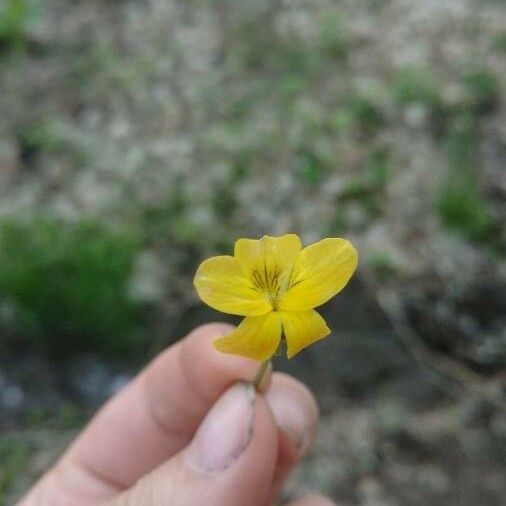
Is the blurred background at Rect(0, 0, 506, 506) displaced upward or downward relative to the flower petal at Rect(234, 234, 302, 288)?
downward

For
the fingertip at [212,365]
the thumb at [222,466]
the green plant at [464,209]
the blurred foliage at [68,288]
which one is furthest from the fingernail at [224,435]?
the green plant at [464,209]

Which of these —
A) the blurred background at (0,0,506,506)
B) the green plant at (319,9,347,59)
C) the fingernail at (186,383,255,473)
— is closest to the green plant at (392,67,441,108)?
the blurred background at (0,0,506,506)

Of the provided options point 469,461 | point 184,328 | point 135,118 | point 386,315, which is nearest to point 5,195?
point 135,118

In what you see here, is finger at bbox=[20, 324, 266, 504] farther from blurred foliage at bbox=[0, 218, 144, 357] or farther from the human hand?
blurred foliage at bbox=[0, 218, 144, 357]

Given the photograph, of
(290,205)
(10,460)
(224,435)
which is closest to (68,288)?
(10,460)

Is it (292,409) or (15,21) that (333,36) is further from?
(292,409)

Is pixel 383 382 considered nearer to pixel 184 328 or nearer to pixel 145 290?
pixel 184 328
